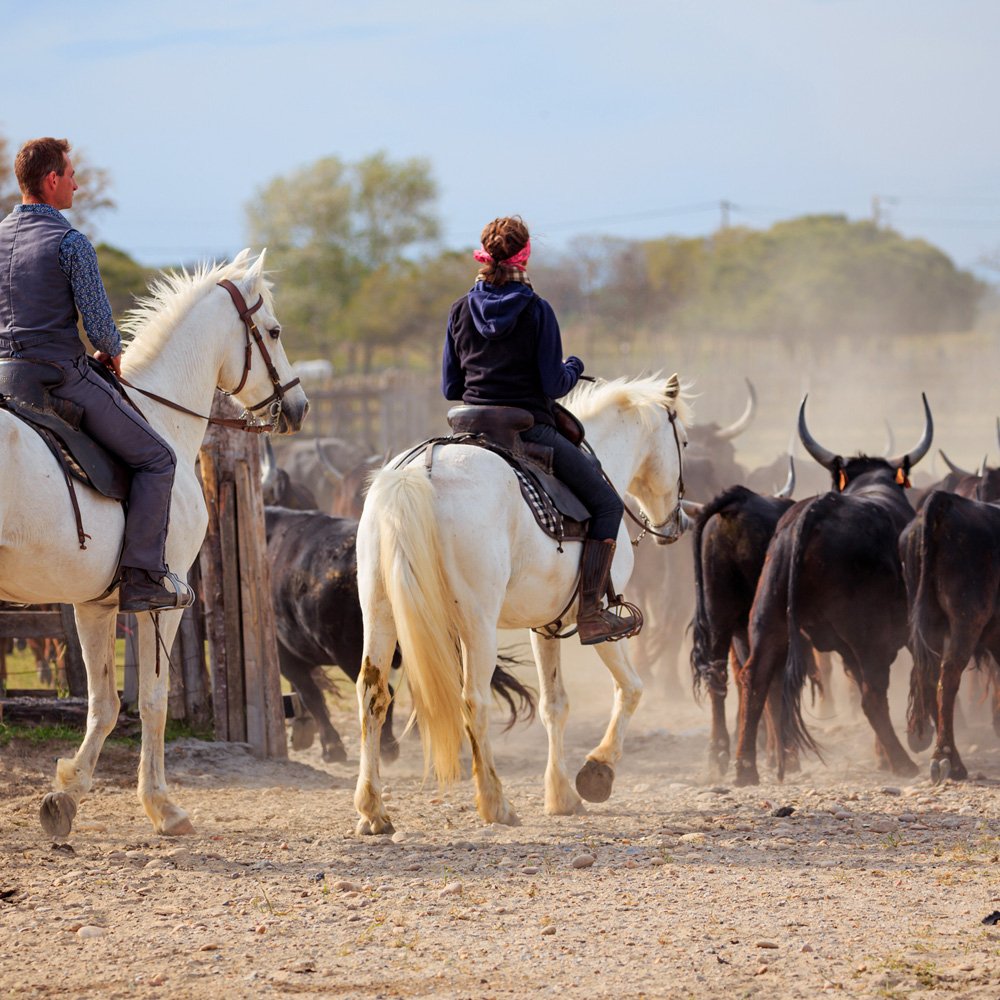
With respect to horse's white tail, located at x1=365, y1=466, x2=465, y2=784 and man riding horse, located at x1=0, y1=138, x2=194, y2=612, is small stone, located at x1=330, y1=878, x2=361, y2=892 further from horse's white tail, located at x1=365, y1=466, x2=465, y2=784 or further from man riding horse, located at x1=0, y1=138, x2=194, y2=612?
man riding horse, located at x1=0, y1=138, x2=194, y2=612

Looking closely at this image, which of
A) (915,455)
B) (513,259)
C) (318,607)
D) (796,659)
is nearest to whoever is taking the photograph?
(513,259)

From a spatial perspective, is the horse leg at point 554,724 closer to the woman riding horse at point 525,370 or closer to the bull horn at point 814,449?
the woman riding horse at point 525,370

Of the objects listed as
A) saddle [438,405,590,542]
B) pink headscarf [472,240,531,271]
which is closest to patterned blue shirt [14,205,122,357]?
saddle [438,405,590,542]

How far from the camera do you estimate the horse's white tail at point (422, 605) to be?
18.9ft

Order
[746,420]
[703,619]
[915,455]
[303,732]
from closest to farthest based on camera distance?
[703,619] → [303,732] → [915,455] → [746,420]

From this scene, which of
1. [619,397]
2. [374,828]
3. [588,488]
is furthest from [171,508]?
[619,397]

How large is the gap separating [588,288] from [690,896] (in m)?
51.6

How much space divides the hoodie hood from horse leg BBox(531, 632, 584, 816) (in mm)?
1689

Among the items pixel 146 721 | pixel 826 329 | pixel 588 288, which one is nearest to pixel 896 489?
pixel 146 721

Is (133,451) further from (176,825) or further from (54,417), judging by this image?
(176,825)

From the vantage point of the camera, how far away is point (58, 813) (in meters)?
5.87

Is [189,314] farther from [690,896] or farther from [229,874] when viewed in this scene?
[690,896]

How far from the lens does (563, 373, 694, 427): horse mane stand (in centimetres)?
743

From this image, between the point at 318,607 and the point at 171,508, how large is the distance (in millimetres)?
3060
